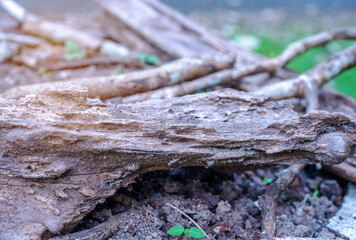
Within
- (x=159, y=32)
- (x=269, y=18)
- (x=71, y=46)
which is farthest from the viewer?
(x=269, y=18)

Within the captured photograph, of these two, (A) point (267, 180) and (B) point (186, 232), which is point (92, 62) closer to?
(A) point (267, 180)

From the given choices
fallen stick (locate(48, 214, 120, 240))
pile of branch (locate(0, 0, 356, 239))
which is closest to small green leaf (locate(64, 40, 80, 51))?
pile of branch (locate(0, 0, 356, 239))

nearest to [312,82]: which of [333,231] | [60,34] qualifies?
[333,231]

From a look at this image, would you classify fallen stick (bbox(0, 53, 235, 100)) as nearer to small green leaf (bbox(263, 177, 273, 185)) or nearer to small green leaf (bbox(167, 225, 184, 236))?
small green leaf (bbox(263, 177, 273, 185))

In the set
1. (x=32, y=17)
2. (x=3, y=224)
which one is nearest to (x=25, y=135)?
(x=3, y=224)

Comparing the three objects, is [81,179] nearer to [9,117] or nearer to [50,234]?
[50,234]

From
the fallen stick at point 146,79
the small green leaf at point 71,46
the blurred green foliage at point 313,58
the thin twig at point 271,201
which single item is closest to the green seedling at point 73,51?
the small green leaf at point 71,46
